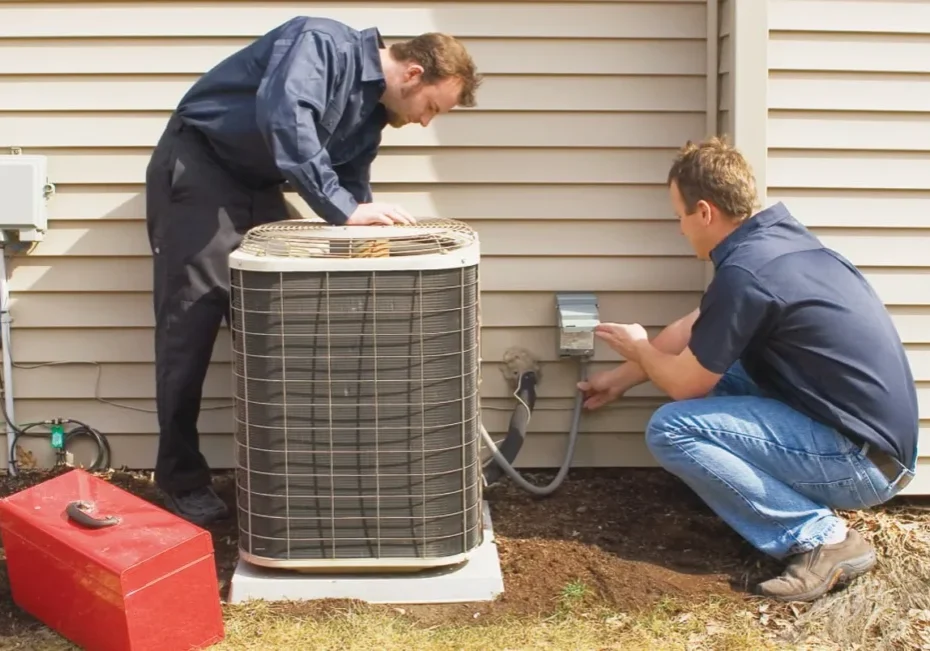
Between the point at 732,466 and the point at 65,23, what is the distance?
8.63 feet

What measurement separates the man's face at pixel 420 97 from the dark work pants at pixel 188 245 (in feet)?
1.73

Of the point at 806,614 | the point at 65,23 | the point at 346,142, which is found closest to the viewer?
the point at 806,614

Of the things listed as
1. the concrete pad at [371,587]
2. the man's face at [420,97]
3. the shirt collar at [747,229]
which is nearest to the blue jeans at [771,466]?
the shirt collar at [747,229]

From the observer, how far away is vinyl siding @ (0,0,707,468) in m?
3.99

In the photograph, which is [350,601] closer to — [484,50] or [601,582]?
[601,582]

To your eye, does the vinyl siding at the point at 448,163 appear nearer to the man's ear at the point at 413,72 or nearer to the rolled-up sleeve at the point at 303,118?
the man's ear at the point at 413,72

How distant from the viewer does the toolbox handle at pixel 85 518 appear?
9.65 feet

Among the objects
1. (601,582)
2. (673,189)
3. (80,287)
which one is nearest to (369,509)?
(601,582)

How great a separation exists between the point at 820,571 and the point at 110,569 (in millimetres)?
1894

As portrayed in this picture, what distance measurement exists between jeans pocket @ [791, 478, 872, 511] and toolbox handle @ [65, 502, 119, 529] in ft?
6.11

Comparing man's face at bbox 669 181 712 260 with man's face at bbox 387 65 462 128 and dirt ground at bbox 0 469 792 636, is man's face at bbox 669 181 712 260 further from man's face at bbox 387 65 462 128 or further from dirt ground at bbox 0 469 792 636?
dirt ground at bbox 0 469 792 636

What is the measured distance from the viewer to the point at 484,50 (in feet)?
13.1

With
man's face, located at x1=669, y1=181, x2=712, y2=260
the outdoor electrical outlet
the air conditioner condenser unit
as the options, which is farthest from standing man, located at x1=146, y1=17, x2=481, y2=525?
the outdoor electrical outlet

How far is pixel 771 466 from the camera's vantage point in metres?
3.30
